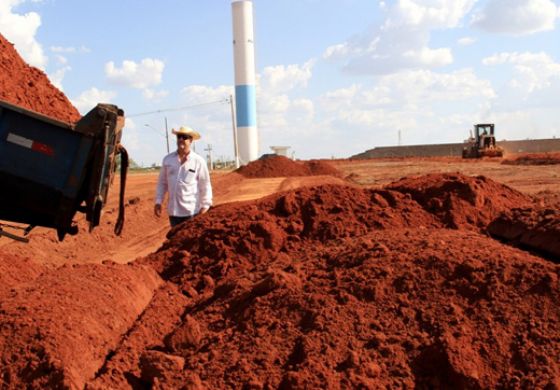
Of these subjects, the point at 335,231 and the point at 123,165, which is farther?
A: the point at 335,231

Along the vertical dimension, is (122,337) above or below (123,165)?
below

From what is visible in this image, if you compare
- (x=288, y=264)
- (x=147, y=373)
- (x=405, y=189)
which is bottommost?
(x=147, y=373)

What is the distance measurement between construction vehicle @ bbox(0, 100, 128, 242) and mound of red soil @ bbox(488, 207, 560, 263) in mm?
3957

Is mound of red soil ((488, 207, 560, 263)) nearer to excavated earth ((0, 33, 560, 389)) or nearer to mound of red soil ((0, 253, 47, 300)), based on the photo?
excavated earth ((0, 33, 560, 389))

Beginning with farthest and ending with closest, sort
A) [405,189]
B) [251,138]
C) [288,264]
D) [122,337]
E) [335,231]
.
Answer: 1. [251,138]
2. [405,189]
3. [335,231]
4. [288,264]
5. [122,337]

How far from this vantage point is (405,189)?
8.45 meters

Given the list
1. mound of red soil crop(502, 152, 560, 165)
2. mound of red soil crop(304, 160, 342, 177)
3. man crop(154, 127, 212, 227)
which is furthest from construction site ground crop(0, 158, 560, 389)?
mound of red soil crop(502, 152, 560, 165)

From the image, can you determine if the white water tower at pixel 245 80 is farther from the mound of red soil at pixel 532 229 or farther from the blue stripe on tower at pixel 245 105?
the mound of red soil at pixel 532 229

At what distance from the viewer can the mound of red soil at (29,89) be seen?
6855 mm

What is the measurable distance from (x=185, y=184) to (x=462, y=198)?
3442mm

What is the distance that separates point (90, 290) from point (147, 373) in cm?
152

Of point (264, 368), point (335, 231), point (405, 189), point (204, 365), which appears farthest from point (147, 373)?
point (405, 189)

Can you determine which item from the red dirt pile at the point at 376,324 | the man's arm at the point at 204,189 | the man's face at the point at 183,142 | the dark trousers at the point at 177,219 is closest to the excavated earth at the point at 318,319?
the red dirt pile at the point at 376,324

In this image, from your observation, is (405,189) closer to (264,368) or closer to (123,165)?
(123,165)
